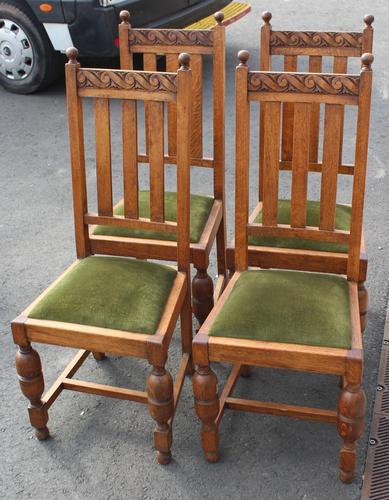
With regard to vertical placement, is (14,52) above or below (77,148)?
above

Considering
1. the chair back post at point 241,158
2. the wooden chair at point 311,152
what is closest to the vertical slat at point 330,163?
the wooden chair at point 311,152

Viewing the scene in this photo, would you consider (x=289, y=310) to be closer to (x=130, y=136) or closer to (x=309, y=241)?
(x=309, y=241)

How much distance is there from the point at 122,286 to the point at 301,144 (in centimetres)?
80

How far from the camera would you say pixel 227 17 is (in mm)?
7008

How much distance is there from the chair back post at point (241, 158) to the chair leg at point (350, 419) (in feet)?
2.20

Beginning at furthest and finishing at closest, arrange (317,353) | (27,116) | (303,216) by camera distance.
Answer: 1. (27,116)
2. (303,216)
3. (317,353)

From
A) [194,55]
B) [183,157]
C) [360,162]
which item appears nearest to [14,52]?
[194,55]

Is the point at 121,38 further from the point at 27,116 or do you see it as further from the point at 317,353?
the point at 27,116

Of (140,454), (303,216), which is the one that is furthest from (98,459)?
(303,216)

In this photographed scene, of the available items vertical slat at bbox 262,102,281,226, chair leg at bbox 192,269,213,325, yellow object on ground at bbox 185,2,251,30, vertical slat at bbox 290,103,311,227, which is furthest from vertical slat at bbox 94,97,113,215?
yellow object on ground at bbox 185,2,251,30

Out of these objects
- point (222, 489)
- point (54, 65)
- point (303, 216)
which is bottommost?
point (222, 489)

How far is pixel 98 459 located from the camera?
2.76m

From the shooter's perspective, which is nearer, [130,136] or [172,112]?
[130,136]

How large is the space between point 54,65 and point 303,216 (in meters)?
4.09
